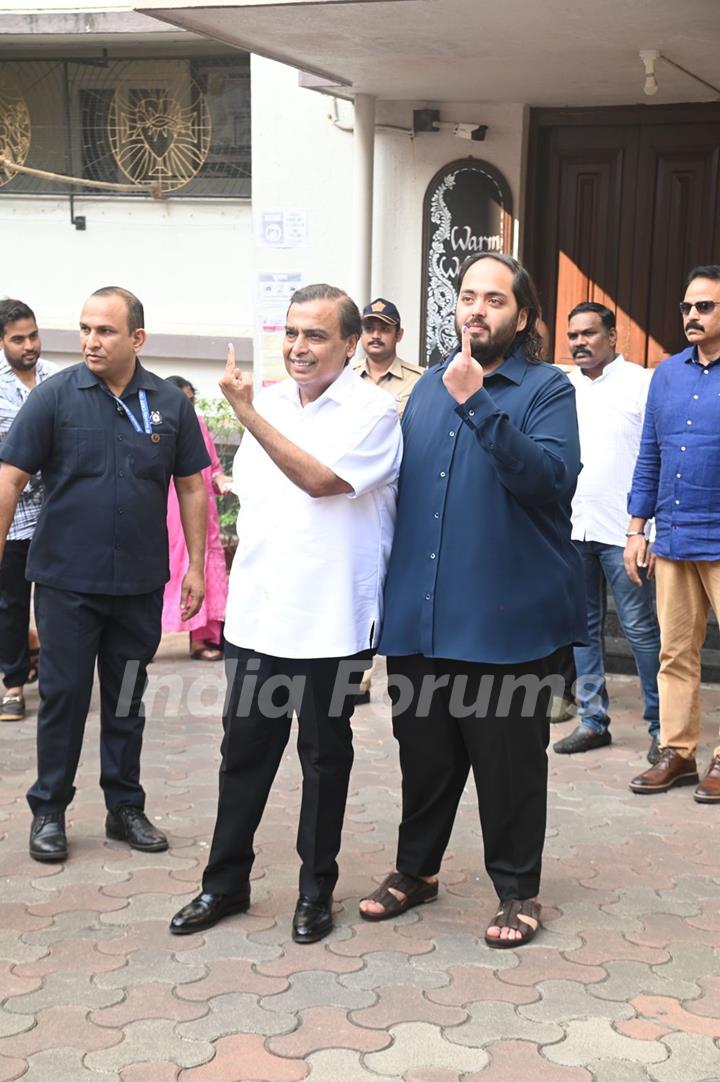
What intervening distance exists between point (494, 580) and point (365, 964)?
1.24 m

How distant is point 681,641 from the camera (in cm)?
570

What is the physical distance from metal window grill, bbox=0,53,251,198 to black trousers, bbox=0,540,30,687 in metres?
4.79

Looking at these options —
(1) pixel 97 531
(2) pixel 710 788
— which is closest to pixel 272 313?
(1) pixel 97 531

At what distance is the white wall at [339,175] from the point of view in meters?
8.61

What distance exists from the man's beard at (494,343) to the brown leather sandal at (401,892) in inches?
69.3

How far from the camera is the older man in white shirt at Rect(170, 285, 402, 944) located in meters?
4.08

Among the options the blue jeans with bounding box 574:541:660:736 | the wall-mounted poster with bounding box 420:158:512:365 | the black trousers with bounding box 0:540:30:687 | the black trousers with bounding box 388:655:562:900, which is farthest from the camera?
the wall-mounted poster with bounding box 420:158:512:365

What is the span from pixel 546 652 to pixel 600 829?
1.53 m

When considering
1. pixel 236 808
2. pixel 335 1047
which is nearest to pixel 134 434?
pixel 236 808

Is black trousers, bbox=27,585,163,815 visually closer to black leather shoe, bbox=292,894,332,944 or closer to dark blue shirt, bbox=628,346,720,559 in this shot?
black leather shoe, bbox=292,894,332,944

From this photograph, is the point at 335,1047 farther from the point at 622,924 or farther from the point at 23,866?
the point at 23,866

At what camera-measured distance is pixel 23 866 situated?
484 centimetres

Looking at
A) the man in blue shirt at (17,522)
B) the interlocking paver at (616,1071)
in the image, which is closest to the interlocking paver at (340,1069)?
the interlocking paver at (616,1071)

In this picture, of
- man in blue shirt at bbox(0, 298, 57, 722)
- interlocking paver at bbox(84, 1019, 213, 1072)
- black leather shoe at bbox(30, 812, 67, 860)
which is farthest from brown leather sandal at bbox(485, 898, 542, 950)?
man in blue shirt at bbox(0, 298, 57, 722)
